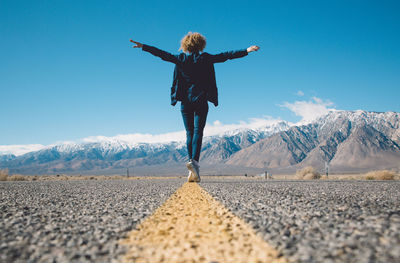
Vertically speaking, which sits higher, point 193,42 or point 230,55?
point 193,42

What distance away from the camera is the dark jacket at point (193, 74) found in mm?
5148

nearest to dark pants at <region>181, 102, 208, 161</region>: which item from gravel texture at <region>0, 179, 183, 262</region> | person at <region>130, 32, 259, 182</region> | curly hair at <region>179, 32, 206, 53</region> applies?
person at <region>130, 32, 259, 182</region>

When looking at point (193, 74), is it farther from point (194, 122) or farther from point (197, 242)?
point (197, 242)

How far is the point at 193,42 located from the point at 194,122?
1.56 metres

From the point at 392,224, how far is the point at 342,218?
0.28m

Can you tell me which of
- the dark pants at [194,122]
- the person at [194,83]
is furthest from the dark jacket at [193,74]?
the dark pants at [194,122]

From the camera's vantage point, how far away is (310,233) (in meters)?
1.32

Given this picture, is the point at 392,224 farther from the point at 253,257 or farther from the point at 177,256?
the point at 177,256

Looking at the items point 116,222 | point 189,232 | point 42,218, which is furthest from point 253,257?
point 42,218

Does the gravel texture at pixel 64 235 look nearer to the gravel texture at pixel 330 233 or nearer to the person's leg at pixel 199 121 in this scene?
the gravel texture at pixel 330 233

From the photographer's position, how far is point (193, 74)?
519 cm

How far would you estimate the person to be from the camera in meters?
5.13

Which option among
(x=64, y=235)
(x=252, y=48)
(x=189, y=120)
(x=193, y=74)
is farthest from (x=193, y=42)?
(x=64, y=235)

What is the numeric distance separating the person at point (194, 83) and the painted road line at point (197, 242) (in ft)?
11.3
